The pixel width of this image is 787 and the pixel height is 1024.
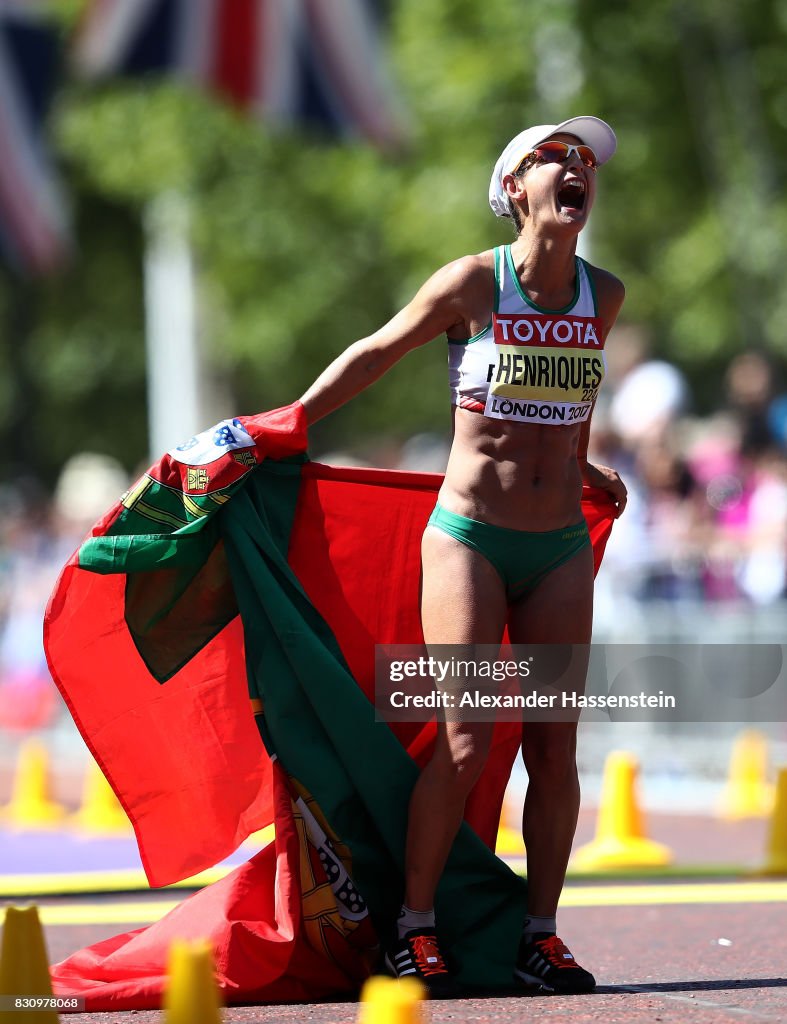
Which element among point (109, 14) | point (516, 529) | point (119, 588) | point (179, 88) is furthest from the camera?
point (179, 88)

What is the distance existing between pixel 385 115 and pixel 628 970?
12531mm

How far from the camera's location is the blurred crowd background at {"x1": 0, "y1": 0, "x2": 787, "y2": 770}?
12305mm

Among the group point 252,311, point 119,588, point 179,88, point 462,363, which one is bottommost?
point 119,588

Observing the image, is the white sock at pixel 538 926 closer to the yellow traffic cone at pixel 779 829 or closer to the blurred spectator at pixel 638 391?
the yellow traffic cone at pixel 779 829

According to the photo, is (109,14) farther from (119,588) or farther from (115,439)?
(115,439)

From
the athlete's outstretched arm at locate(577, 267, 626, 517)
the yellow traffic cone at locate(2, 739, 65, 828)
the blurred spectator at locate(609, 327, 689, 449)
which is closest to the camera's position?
the athlete's outstretched arm at locate(577, 267, 626, 517)

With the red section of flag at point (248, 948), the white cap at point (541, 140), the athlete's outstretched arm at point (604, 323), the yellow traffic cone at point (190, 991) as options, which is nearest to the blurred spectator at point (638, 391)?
the athlete's outstretched arm at point (604, 323)

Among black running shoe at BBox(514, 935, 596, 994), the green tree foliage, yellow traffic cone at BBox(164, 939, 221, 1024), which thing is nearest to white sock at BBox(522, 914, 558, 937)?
black running shoe at BBox(514, 935, 596, 994)

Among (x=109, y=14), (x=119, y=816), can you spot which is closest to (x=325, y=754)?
(x=119, y=816)

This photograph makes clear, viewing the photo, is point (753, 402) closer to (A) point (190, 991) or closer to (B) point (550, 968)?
(B) point (550, 968)

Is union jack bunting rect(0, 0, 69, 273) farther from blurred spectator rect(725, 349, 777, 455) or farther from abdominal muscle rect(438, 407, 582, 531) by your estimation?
abdominal muscle rect(438, 407, 582, 531)

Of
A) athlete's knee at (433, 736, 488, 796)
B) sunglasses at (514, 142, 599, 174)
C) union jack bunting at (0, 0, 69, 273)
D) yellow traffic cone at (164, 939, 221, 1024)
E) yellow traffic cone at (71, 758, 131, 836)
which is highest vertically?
union jack bunting at (0, 0, 69, 273)

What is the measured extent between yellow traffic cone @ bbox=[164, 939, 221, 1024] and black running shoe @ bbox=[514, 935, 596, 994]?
5.41 ft

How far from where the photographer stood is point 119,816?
1044cm
